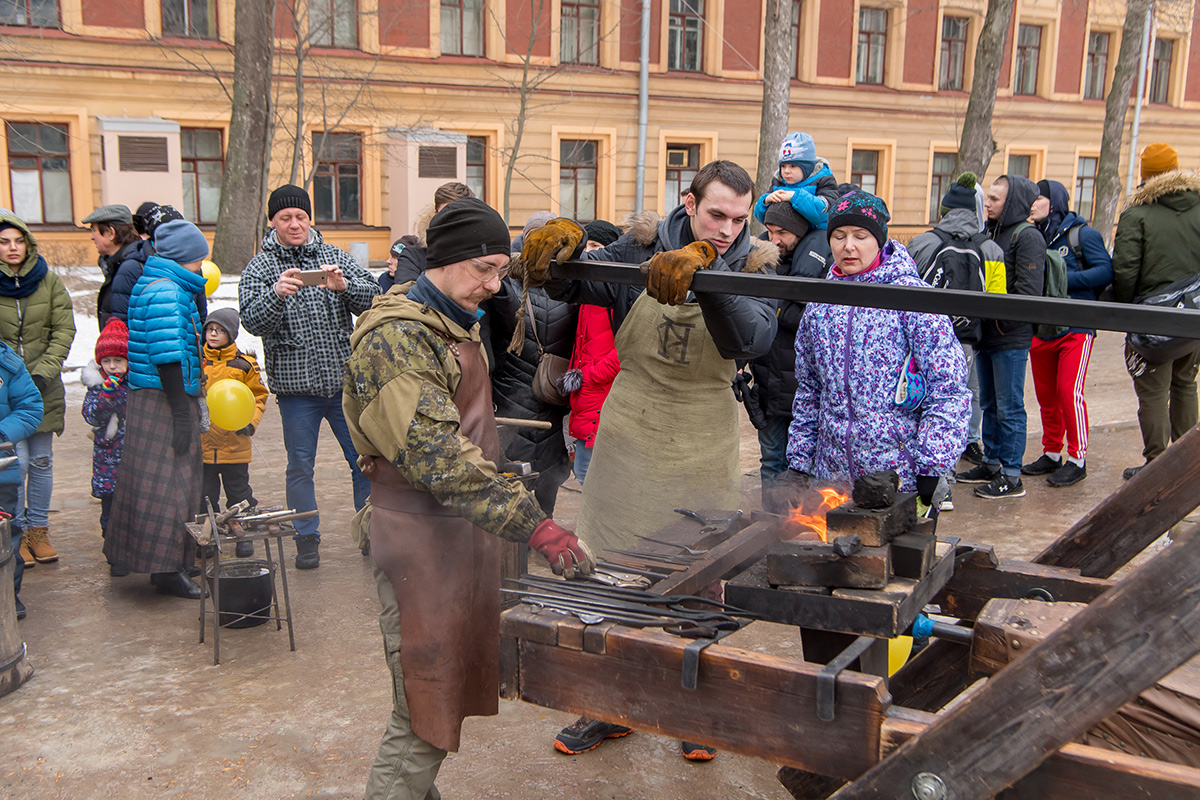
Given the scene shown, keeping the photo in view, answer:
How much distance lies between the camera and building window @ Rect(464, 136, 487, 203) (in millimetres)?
21500

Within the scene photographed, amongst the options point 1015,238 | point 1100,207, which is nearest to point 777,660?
point 1015,238

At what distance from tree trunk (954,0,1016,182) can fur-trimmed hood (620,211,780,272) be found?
442 inches

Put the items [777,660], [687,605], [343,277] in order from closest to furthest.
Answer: [777,660] → [687,605] → [343,277]

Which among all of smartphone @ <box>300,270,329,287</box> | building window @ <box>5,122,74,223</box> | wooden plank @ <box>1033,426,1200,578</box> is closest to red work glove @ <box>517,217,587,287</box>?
wooden plank @ <box>1033,426,1200,578</box>

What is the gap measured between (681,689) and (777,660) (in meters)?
0.21

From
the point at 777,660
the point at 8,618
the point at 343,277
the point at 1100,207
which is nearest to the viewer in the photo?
the point at 777,660

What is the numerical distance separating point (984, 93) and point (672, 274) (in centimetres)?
1275

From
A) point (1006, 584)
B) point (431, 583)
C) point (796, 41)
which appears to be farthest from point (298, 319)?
point (796, 41)

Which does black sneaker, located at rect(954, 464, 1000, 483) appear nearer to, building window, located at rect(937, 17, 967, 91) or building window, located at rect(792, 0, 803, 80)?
building window, located at rect(792, 0, 803, 80)

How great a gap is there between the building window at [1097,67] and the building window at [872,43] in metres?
7.30

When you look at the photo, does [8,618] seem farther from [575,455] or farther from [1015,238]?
[1015,238]

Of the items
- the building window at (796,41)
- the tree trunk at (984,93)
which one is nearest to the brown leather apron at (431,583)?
the tree trunk at (984,93)

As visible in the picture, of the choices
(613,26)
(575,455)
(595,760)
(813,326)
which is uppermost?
(613,26)

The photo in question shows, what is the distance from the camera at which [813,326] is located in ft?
11.4
